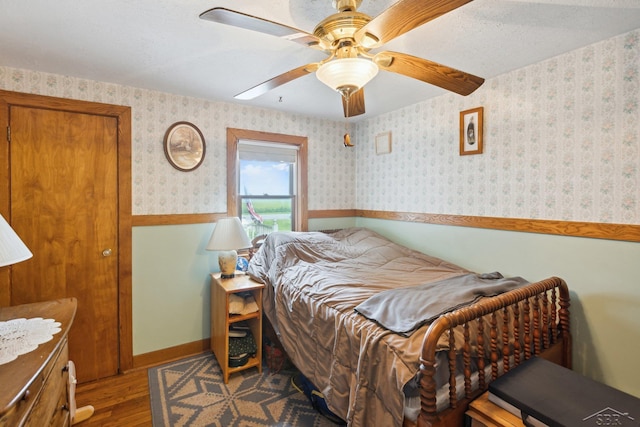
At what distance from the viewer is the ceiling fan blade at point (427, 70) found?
1.39 meters

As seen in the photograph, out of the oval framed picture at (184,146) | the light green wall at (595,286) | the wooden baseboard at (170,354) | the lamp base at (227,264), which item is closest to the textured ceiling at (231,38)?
the oval framed picture at (184,146)

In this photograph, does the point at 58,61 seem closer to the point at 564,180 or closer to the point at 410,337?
the point at 410,337

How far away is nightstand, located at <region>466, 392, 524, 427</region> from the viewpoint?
1.25 meters

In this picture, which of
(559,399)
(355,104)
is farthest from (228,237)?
(559,399)

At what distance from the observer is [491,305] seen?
148 centimetres

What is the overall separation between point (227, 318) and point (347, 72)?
2.00m

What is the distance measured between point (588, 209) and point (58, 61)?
3.71 meters

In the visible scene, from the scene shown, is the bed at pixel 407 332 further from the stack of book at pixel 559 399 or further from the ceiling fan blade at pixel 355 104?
the ceiling fan blade at pixel 355 104

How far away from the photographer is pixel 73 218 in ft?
7.95

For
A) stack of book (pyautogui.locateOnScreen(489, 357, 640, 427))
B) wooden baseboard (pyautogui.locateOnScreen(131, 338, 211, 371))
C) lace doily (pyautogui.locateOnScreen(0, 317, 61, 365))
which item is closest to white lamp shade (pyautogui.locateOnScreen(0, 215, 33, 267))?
lace doily (pyautogui.locateOnScreen(0, 317, 61, 365))

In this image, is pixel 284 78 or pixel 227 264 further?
pixel 227 264

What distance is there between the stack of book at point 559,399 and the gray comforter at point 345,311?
41cm

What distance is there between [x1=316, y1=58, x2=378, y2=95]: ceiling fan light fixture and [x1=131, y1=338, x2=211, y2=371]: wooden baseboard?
8.79 ft

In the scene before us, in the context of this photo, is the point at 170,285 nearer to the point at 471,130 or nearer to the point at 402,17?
the point at 402,17
